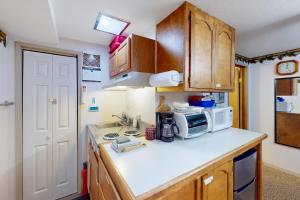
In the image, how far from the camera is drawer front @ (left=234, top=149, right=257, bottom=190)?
123 cm

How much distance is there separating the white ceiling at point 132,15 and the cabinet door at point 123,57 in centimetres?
24

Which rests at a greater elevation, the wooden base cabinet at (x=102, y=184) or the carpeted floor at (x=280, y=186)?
the wooden base cabinet at (x=102, y=184)

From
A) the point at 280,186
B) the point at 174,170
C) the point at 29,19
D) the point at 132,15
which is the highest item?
the point at 132,15

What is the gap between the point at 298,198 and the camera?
186 centimetres

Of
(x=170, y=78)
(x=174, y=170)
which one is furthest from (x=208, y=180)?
(x=170, y=78)

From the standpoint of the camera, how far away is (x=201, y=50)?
134 centimetres

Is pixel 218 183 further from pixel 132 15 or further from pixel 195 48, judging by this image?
pixel 132 15

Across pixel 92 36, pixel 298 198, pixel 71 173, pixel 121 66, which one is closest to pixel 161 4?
pixel 121 66

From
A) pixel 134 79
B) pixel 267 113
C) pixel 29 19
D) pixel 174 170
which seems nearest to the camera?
pixel 174 170

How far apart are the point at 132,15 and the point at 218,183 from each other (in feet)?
5.32

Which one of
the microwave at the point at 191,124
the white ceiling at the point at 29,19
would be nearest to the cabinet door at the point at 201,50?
the microwave at the point at 191,124

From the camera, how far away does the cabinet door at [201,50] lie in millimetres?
1271

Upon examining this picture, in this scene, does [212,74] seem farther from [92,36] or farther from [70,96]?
[70,96]

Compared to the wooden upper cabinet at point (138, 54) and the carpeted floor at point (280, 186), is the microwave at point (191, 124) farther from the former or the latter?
the carpeted floor at point (280, 186)
